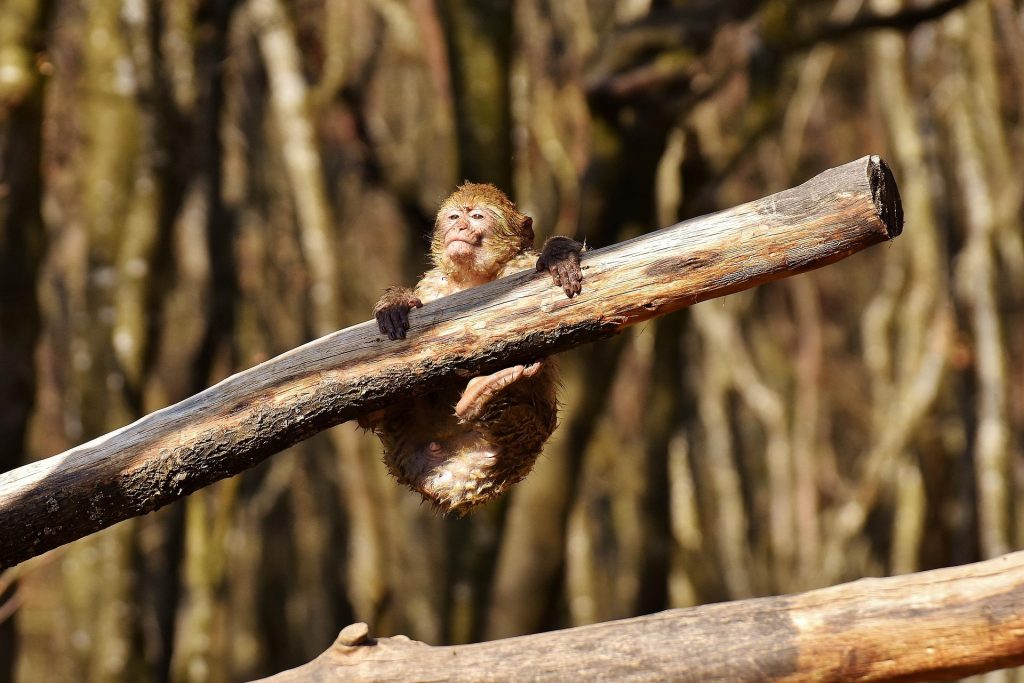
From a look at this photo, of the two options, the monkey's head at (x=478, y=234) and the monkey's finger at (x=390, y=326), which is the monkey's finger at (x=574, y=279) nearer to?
the monkey's finger at (x=390, y=326)

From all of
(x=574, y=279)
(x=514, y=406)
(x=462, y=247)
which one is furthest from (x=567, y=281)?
(x=462, y=247)

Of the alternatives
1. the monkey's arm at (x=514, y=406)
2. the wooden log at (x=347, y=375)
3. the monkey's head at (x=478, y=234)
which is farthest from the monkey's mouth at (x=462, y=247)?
the wooden log at (x=347, y=375)

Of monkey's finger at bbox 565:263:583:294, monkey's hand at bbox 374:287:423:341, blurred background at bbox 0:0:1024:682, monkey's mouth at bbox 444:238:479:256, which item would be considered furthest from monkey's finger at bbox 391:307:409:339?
blurred background at bbox 0:0:1024:682

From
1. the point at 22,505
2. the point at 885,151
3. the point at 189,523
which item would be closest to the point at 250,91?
the point at 189,523

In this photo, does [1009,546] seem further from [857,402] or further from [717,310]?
[857,402]

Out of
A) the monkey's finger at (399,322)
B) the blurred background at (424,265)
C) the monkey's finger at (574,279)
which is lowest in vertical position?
the monkey's finger at (574,279)

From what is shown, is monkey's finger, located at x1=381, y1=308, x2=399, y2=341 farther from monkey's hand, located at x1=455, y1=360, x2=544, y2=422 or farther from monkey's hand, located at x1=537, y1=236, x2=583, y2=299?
monkey's hand, located at x1=537, y1=236, x2=583, y2=299
